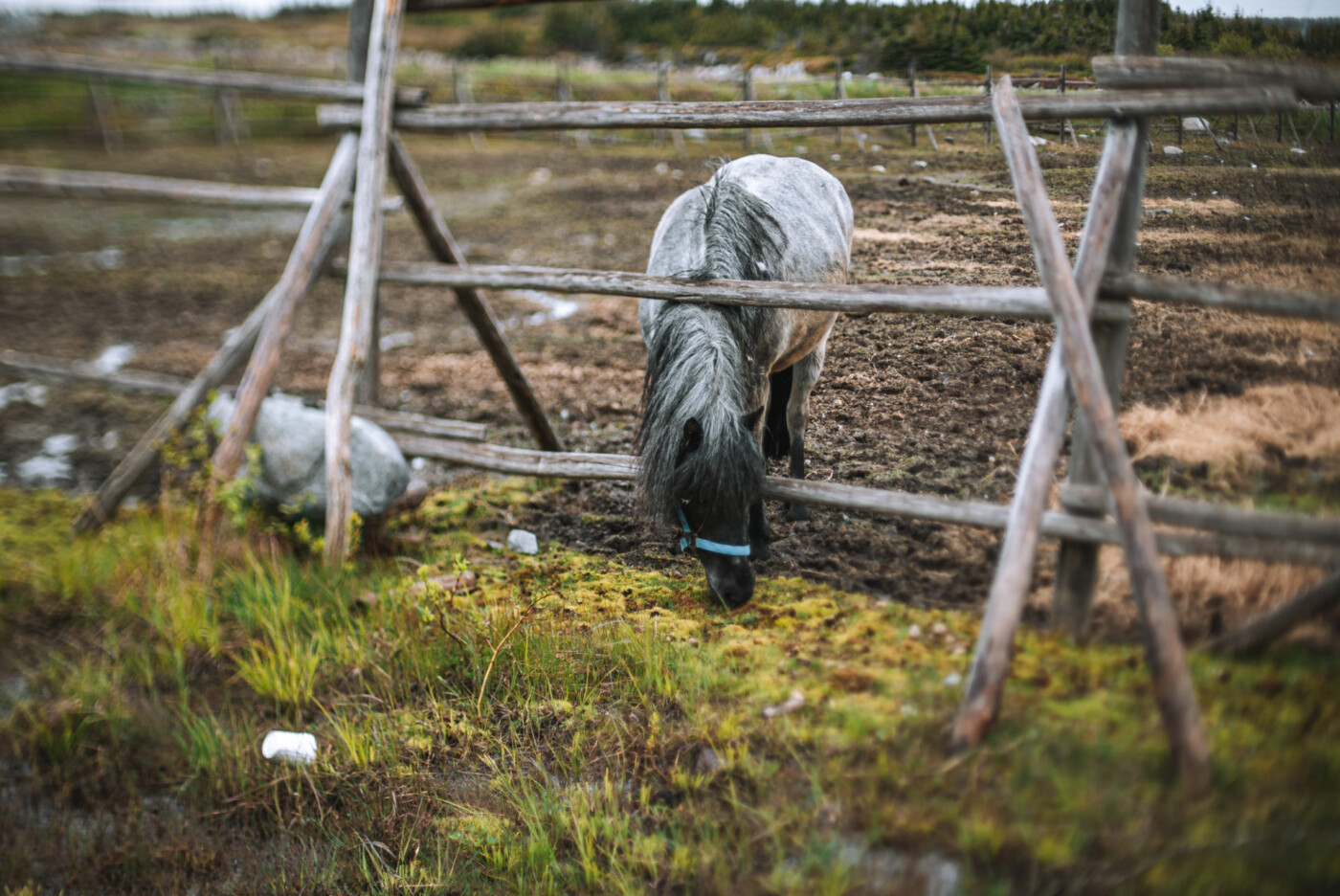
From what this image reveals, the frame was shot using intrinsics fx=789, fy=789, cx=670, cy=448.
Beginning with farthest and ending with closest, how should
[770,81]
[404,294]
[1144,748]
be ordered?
[404,294]
[770,81]
[1144,748]

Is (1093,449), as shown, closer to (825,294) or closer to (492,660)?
(825,294)

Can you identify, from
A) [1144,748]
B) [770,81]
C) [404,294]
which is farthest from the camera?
[404,294]

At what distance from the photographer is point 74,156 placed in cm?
1396

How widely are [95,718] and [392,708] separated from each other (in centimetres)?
154

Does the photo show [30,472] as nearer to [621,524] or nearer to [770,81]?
[621,524]

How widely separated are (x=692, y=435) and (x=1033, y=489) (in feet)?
3.61

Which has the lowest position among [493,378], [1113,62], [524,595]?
[524,595]

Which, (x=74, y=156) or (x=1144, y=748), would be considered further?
(x=74, y=156)

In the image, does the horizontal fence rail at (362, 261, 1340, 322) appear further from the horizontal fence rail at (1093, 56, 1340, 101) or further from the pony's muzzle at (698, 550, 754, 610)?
the pony's muzzle at (698, 550, 754, 610)

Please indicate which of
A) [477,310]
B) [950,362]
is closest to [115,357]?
[477,310]

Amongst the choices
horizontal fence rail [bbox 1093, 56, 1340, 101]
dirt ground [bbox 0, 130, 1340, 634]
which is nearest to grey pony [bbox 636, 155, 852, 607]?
dirt ground [bbox 0, 130, 1340, 634]

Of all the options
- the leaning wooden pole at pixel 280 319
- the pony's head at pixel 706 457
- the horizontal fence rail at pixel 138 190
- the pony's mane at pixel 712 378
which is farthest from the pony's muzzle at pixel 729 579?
the horizontal fence rail at pixel 138 190

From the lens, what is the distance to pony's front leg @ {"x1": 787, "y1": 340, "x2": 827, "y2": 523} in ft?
10.3

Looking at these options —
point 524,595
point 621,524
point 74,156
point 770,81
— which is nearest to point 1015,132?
point 770,81
